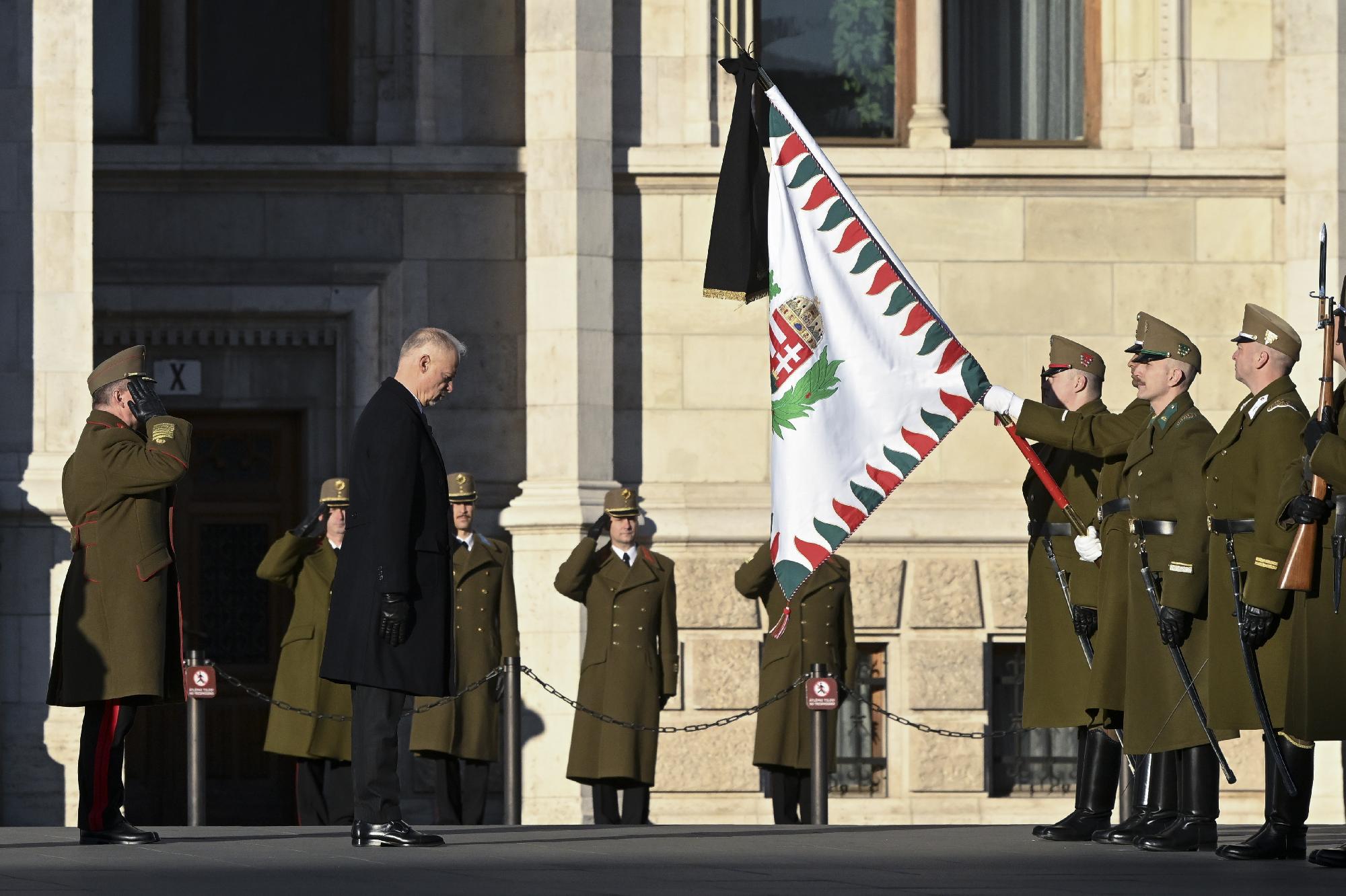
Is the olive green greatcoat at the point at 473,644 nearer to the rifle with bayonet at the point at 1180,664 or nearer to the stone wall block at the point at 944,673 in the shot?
the stone wall block at the point at 944,673

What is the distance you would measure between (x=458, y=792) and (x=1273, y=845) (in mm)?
6397

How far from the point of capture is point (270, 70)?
57.2ft

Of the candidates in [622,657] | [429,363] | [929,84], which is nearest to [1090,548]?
[429,363]

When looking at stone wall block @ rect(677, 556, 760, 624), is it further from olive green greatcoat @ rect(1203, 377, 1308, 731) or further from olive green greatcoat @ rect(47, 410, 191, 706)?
olive green greatcoat @ rect(1203, 377, 1308, 731)

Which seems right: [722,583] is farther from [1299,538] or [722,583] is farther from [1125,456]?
[1299,538]

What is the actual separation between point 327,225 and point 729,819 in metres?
4.42

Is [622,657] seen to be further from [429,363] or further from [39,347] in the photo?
[429,363]

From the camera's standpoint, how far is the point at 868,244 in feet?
36.8

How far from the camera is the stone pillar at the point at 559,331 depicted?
16.3 meters

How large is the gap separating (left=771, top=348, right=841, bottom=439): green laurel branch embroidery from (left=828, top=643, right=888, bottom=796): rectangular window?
19.6 feet

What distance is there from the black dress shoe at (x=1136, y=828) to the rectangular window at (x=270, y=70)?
331 inches

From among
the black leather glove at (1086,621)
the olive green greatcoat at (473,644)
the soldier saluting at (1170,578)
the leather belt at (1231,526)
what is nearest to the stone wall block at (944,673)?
the olive green greatcoat at (473,644)

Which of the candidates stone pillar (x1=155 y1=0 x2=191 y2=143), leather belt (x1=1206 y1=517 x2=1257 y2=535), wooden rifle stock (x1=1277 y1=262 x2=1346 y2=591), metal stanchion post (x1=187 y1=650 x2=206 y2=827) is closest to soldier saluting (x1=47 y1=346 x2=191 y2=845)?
metal stanchion post (x1=187 y1=650 x2=206 y2=827)

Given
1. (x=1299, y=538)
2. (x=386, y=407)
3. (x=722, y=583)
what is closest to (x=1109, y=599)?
(x=1299, y=538)
